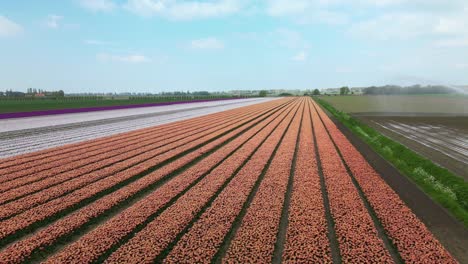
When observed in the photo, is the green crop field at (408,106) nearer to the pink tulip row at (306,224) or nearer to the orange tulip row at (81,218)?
the pink tulip row at (306,224)

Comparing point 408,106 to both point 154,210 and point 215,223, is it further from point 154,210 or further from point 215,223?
point 154,210

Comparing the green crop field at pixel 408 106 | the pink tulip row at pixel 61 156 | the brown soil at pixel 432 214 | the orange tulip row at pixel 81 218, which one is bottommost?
the brown soil at pixel 432 214

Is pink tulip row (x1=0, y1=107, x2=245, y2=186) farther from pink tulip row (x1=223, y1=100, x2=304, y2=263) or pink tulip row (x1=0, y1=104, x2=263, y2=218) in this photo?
pink tulip row (x1=223, y1=100, x2=304, y2=263)

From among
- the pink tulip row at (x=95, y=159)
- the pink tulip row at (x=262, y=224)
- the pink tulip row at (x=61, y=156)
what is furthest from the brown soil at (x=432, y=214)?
the pink tulip row at (x=61, y=156)

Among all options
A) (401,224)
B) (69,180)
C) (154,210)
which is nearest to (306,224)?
(401,224)

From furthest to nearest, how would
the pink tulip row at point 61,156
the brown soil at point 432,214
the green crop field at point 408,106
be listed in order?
the green crop field at point 408,106, the pink tulip row at point 61,156, the brown soil at point 432,214

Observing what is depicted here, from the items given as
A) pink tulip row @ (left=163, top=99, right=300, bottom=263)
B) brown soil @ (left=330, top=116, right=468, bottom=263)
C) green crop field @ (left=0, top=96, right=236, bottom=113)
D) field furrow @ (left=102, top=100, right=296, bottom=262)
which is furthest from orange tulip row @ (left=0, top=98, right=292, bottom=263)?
green crop field @ (left=0, top=96, right=236, bottom=113)
